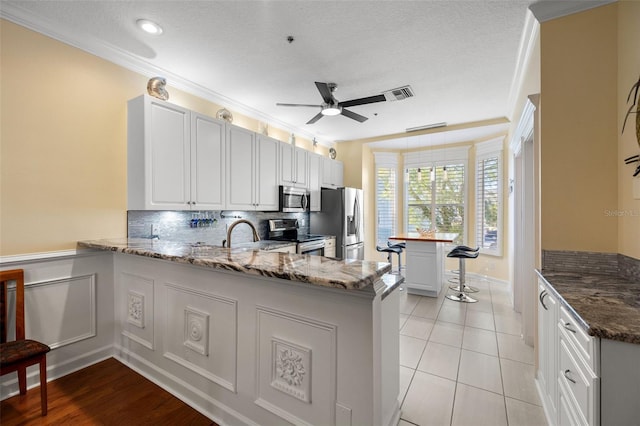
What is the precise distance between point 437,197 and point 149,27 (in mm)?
5653

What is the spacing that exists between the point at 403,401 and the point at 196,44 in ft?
11.2

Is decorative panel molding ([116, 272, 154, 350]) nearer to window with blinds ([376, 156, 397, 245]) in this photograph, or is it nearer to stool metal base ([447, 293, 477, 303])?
stool metal base ([447, 293, 477, 303])

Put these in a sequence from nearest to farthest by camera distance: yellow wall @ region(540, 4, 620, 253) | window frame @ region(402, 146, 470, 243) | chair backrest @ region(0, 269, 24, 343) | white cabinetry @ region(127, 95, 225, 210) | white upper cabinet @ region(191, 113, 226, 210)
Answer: yellow wall @ region(540, 4, 620, 253) < chair backrest @ region(0, 269, 24, 343) < white cabinetry @ region(127, 95, 225, 210) < white upper cabinet @ region(191, 113, 226, 210) < window frame @ region(402, 146, 470, 243)

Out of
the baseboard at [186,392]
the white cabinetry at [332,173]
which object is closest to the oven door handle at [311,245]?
the white cabinetry at [332,173]

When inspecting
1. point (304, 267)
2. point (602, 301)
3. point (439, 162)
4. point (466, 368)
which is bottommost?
point (466, 368)

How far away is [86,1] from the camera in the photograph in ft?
6.61

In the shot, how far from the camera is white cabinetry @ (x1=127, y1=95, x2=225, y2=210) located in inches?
102

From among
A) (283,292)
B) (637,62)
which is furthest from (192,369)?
(637,62)

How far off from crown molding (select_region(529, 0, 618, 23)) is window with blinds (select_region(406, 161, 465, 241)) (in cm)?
373

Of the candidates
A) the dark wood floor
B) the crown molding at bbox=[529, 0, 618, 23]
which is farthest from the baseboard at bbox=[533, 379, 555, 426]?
the crown molding at bbox=[529, 0, 618, 23]

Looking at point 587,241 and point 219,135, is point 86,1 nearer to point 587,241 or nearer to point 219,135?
point 219,135

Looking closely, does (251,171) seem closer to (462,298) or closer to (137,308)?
(137,308)

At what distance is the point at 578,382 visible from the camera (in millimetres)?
1202

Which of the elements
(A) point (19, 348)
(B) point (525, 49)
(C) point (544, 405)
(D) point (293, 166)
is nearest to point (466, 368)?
(C) point (544, 405)
